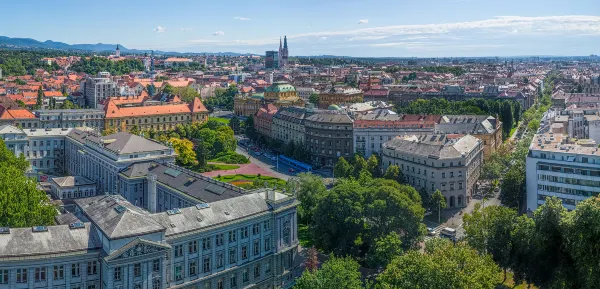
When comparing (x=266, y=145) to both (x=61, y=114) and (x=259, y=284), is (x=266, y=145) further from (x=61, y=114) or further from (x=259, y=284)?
(x=259, y=284)

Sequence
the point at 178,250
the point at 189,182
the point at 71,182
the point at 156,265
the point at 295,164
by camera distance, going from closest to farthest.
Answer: the point at 156,265
the point at 178,250
the point at 189,182
the point at 71,182
the point at 295,164

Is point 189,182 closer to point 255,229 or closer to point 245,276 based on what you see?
point 255,229

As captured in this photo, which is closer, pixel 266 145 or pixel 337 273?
pixel 337 273

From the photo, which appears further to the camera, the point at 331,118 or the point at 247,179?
the point at 331,118

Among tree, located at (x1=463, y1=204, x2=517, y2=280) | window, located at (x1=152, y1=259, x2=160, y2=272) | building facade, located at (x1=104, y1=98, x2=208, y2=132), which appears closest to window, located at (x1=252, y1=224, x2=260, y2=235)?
window, located at (x1=152, y1=259, x2=160, y2=272)

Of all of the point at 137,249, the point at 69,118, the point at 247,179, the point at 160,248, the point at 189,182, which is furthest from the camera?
the point at 69,118

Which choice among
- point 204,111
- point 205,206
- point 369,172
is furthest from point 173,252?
point 204,111

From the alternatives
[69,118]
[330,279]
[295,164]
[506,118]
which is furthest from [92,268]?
[506,118]
